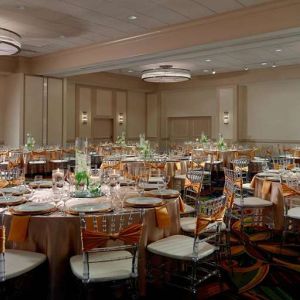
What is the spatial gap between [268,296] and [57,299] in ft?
5.97

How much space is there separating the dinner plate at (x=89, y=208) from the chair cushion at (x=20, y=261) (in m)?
0.42

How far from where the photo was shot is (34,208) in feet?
10.5

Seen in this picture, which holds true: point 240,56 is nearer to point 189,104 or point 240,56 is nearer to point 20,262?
point 189,104

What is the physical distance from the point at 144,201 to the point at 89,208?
1.84ft

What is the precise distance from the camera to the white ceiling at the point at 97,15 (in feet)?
23.4

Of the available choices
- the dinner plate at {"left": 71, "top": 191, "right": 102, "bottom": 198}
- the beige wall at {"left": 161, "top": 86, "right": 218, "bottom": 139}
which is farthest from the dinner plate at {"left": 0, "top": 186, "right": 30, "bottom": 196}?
the beige wall at {"left": 161, "top": 86, "right": 218, "bottom": 139}

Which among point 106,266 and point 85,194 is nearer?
point 106,266

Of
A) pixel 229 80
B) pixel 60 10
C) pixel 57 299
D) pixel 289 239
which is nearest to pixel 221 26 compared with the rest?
pixel 60 10

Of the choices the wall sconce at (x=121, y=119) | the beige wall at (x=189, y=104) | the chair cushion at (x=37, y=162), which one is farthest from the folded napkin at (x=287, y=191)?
the wall sconce at (x=121, y=119)

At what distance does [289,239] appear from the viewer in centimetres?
500

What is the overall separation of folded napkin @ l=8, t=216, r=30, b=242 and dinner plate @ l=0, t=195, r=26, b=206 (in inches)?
15.9

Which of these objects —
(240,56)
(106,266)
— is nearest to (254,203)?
(106,266)

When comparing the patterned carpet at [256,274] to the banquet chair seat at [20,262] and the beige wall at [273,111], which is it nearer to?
the banquet chair seat at [20,262]

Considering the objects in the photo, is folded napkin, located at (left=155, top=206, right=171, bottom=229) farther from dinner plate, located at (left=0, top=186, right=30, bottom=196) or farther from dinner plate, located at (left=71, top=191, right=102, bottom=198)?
dinner plate, located at (left=0, top=186, right=30, bottom=196)
